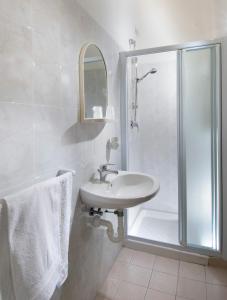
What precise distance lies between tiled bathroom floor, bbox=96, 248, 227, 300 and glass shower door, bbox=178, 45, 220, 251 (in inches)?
9.0

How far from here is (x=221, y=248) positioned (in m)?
1.82

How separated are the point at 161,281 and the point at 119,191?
0.84 metres

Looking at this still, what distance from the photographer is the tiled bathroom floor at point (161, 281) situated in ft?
5.09

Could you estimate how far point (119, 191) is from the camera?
1596 mm

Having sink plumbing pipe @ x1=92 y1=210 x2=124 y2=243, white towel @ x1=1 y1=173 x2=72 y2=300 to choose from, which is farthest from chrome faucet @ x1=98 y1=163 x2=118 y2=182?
white towel @ x1=1 y1=173 x2=72 y2=300

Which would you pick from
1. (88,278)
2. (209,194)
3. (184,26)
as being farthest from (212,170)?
(184,26)

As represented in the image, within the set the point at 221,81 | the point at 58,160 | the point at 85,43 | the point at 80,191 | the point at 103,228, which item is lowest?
the point at 103,228

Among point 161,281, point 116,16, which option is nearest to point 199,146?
point 161,281

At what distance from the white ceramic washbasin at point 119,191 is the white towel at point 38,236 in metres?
0.30

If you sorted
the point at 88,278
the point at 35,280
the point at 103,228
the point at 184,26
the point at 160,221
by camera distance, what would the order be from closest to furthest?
the point at 35,280 < the point at 88,278 < the point at 103,228 < the point at 160,221 < the point at 184,26

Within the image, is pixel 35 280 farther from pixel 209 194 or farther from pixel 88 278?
pixel 209 194

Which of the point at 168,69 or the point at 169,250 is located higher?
the point at 168,69

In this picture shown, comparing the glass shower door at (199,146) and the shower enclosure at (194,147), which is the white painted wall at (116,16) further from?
the glass shower door at (199,146)

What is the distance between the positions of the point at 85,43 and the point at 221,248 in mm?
1999
